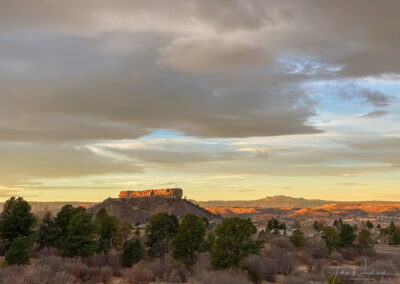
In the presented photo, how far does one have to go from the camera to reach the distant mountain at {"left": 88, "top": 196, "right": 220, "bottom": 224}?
16400cm

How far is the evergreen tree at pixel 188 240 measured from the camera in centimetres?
3322

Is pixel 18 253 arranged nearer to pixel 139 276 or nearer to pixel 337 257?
pixel 139 276

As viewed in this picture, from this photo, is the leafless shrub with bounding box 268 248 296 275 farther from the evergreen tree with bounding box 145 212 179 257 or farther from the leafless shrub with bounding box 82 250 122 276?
the leafless shrub with bounding box 82 250 122 276

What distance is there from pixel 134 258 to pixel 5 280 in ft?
54.7

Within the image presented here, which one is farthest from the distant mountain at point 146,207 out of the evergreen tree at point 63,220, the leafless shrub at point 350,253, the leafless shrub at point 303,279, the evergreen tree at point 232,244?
the leafless shrub at point 303,279

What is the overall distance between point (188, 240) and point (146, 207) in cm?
15171

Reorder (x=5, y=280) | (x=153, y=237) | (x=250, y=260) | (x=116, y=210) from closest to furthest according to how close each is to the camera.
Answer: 1. (x=5, y=280)
2. (x=250, y=260)
3. (x=153, y=237)
4. (x=116, y=210)

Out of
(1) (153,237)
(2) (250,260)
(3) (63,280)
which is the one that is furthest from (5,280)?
(1) (153,237)

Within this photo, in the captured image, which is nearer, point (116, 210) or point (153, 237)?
point (153, 237)

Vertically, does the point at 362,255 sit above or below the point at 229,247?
below

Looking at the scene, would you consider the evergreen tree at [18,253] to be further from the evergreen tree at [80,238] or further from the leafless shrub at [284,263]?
the leafless shrub at [284,263]

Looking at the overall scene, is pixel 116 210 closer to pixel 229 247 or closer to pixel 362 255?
pixel 362 255

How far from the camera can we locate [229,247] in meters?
29.6

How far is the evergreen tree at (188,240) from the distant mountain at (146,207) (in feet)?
411
